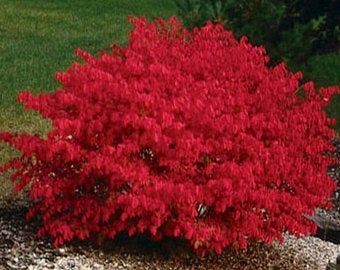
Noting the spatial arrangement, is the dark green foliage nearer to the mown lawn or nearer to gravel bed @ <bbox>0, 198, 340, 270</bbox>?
the mown lawn

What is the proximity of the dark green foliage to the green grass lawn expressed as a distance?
1.88 feet

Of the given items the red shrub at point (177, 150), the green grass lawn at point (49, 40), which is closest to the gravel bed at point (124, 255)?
the red shrub at point (177, 150)

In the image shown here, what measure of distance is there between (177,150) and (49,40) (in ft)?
44.5

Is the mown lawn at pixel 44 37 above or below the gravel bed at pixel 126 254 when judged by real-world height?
below

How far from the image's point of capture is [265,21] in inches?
520

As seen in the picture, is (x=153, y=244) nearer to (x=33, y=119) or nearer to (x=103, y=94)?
(x=103, y=94)

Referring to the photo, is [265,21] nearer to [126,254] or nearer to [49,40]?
[126,254]

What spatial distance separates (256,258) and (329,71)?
10.1 m

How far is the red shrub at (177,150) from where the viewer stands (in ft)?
22.0

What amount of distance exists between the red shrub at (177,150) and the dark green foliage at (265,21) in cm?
485

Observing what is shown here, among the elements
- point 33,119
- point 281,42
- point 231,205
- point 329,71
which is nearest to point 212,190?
point 231,205

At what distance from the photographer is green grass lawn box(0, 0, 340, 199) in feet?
44.1

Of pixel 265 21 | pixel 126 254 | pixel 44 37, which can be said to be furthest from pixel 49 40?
pixel 126 254

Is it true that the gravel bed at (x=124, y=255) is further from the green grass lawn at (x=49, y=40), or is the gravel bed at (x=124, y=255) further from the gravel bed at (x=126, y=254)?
the green grass lawn at (x=49, y=40)
